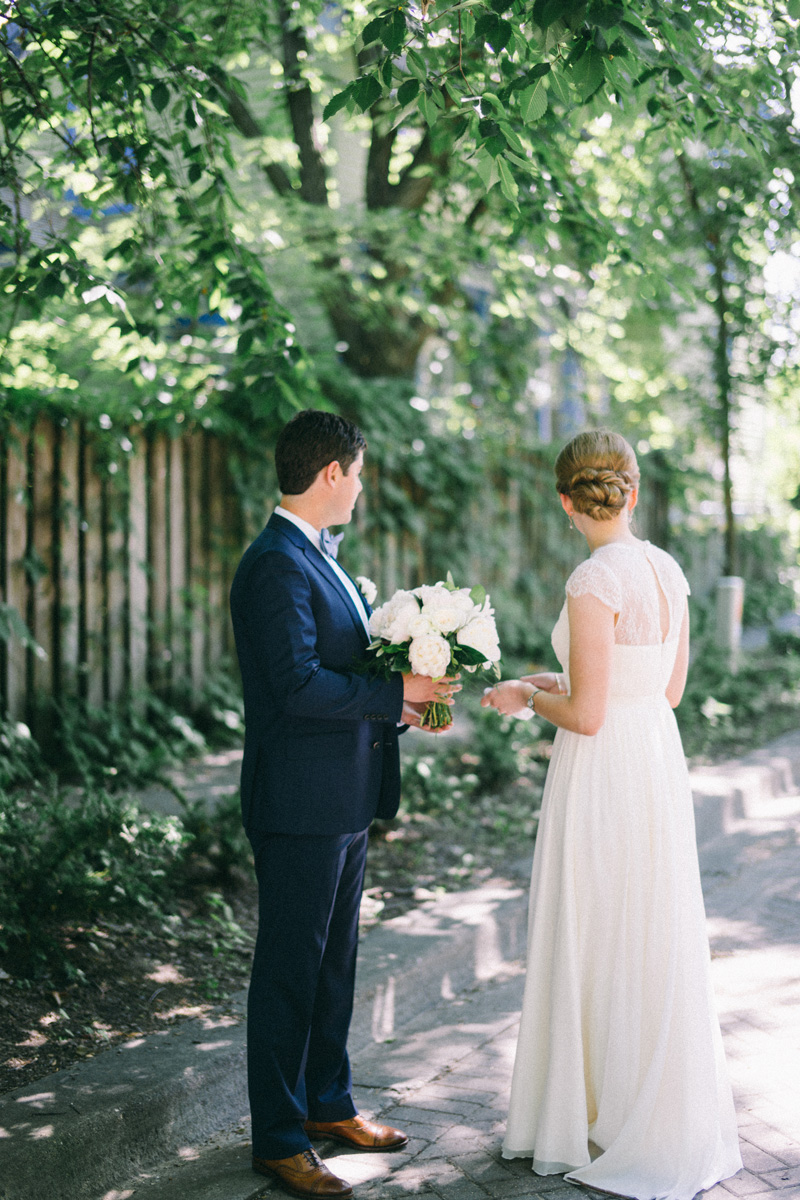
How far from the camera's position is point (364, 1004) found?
4.26 m

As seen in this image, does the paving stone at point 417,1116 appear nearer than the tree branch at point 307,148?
Yes

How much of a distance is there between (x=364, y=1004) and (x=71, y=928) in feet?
3.92

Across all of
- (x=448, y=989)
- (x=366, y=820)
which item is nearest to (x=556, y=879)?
(x=366, y=820)

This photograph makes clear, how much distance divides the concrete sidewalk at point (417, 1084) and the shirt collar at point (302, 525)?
67.1 inches

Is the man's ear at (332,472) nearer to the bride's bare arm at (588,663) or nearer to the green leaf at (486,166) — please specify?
the bride's bare arm at (588,663)

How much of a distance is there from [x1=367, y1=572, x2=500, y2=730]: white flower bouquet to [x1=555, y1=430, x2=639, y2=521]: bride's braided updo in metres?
0.42

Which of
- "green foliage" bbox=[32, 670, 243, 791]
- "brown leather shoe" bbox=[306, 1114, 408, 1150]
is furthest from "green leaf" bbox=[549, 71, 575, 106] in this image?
"green foliage" bbox=[32, 670, 243, 791]

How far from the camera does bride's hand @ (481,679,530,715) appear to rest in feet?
11.1

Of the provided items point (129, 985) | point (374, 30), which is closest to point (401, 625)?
point (374, 30)

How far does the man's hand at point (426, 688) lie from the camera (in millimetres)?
3125

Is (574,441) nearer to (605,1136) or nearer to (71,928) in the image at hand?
(605,1136)

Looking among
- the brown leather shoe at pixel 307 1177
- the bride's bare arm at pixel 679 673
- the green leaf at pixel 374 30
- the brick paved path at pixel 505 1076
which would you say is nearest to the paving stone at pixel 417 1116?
the brick paved path at pixel 505 1076

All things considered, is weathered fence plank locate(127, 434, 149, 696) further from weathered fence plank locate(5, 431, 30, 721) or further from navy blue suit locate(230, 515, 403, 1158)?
navy blue suit locate(230, 515, 403, 1158)

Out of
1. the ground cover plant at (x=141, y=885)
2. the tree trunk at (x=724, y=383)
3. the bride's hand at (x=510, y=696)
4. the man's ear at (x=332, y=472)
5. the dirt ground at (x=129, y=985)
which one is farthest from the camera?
the tree trunk at (x=724, y=383)
